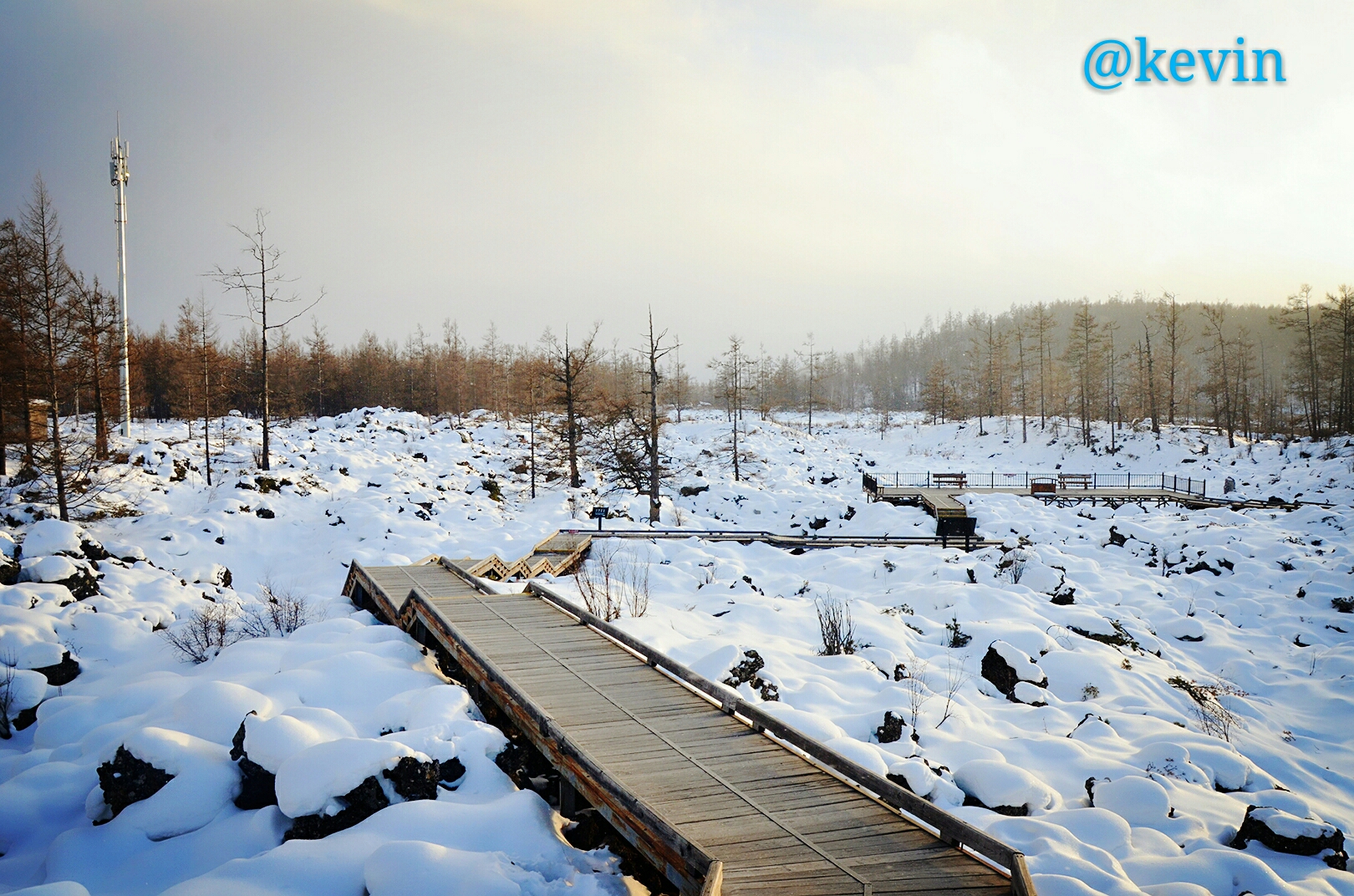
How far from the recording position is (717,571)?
18.3 metres

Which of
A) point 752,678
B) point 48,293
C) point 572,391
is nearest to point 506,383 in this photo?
point 572,391

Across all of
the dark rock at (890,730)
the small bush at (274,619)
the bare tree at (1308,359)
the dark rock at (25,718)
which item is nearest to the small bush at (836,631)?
the dark rock at (890,730)

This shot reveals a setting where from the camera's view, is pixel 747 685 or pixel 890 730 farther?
pixel 747 685

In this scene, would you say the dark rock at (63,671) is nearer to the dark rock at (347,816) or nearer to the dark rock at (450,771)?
the dark rock at (347,816)

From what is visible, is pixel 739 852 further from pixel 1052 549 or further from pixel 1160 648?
pixel 1052 549

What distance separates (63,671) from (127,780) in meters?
5.66

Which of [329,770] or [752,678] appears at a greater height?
[329,770]

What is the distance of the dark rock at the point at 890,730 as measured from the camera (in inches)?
341

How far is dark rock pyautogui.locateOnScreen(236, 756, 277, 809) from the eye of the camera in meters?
6.73

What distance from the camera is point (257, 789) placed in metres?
6.75

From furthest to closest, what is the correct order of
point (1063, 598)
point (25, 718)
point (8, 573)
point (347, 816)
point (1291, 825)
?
point (1063, 598) → point (8, 573) → point (25, 718) → point (1291, 825) → point (347, 816)

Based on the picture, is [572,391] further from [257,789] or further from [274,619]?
[257,789]

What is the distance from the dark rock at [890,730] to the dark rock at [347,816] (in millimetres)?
5961

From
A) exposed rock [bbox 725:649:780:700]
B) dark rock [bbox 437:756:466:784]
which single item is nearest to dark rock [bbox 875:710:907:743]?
exposed rock [bbox 725:649:780:700]
